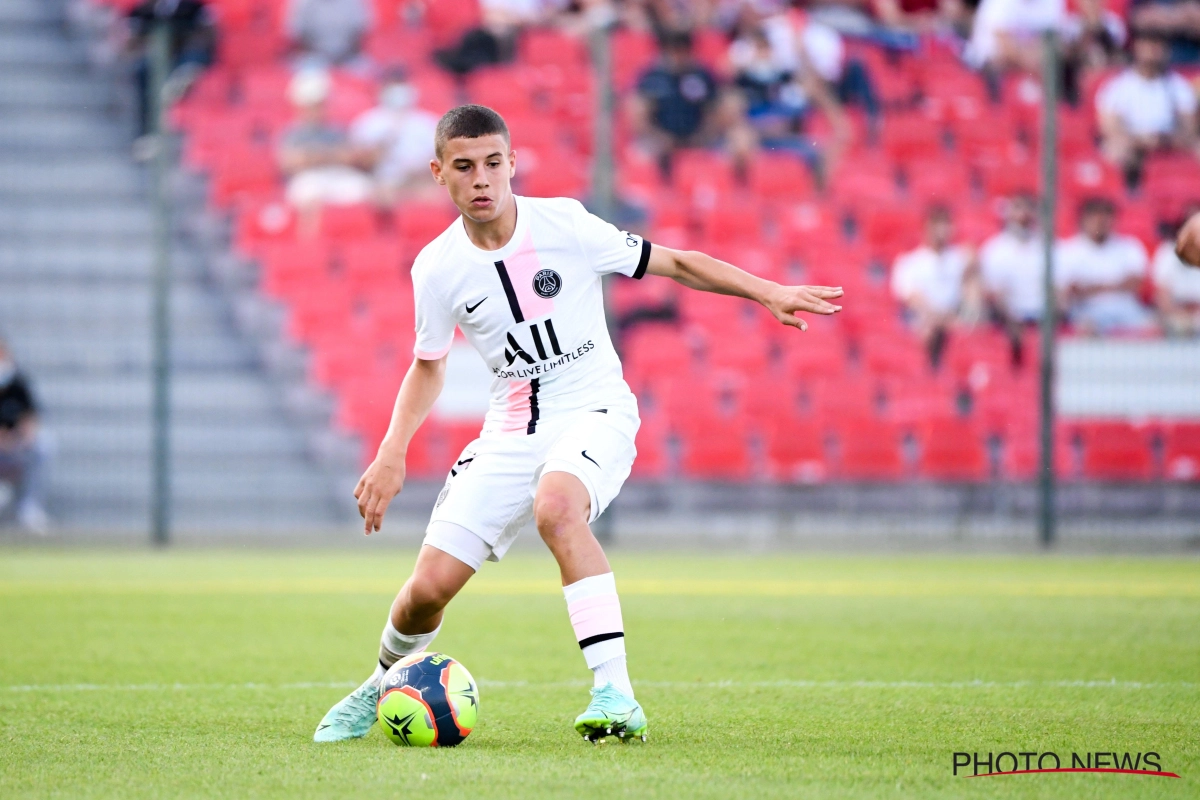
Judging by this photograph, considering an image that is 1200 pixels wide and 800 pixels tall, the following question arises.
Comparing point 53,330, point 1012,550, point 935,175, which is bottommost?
point 1012,550

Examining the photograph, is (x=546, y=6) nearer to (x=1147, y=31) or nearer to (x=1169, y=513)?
(x=1147, y=31)

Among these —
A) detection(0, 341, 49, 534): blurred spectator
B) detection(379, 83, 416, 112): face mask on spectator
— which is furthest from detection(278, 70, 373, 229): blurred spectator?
detection(0, 341, 49, 534): blurred spectator

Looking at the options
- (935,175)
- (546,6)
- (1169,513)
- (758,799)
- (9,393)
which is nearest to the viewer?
(758,799)

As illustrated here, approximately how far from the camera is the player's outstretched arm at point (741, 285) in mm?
5191

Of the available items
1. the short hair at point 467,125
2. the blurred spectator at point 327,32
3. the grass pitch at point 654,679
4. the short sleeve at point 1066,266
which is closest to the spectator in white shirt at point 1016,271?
the short sleeve at point 1066,266

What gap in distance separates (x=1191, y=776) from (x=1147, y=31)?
1508cm

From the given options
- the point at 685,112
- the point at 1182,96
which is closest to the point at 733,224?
the point at 685,112

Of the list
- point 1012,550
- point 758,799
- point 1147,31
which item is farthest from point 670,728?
point 1147,31

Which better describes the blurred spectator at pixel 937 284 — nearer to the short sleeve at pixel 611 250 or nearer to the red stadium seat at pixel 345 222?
the red stadium seat at pixel 345 222

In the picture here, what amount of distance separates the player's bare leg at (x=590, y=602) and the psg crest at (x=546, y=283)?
673 millimetres

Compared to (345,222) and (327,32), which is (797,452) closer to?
(345,222)

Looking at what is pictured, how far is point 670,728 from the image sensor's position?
5594 mm

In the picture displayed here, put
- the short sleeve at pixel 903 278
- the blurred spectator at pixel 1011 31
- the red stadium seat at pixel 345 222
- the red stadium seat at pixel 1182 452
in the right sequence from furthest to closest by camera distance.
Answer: the red stadium seat at pixel 345 222, the blurred spectator at pixel 1011 31, the short sleeve at pixel 903 278, the red stadium seat at pixel 1182 452

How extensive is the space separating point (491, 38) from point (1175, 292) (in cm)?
817
